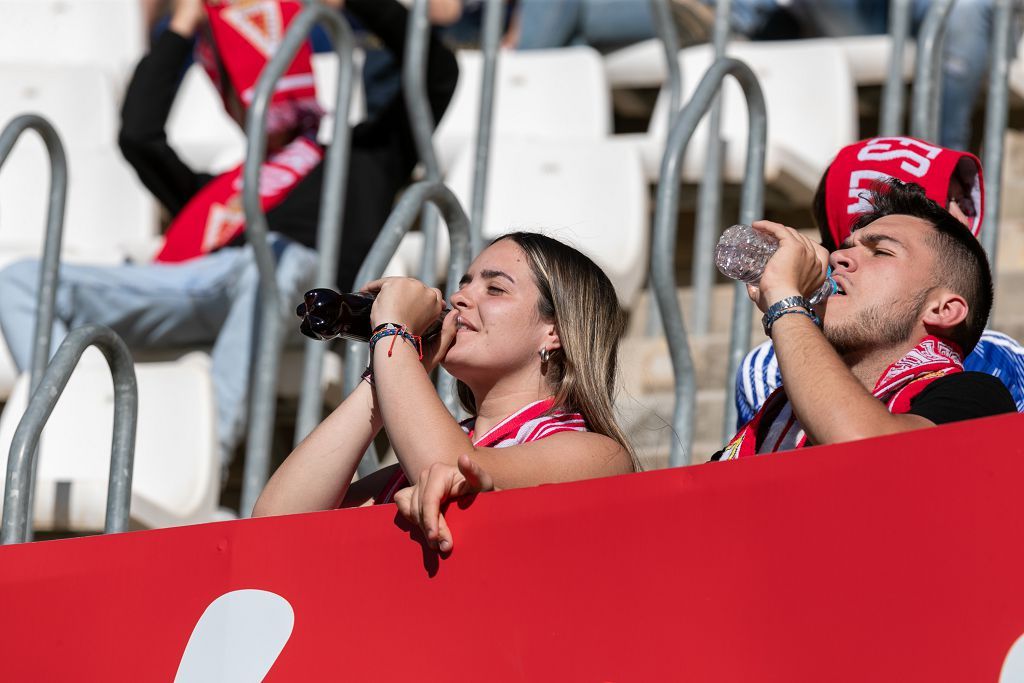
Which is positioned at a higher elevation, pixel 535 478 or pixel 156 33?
pixel 156 33

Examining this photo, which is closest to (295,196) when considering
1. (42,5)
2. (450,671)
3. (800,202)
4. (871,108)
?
(800,202)

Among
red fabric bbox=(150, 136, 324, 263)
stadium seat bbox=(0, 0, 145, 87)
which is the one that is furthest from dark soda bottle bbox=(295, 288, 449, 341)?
stadium seat bbox=(0, 0, 145, 87)

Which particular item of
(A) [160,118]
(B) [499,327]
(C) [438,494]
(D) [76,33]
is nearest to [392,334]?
(B) [499,327]

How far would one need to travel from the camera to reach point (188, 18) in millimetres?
4633

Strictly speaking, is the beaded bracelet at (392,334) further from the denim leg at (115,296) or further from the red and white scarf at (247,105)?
the red and white scarf at (247,105)

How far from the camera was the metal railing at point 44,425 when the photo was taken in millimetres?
2201

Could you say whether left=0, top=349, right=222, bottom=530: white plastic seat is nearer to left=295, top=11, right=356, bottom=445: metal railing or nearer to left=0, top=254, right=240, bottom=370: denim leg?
left=0, top=254, right=240, bottom=370: denim leg

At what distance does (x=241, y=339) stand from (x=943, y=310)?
2.12 meters

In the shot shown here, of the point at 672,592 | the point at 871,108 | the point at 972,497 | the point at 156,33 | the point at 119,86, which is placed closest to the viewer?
the point at 972,497

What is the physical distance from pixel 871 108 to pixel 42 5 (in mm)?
2992

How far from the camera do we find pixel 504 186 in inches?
168

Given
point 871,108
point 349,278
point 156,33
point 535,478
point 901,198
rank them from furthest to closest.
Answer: point 156,33
point 871,108
point 349,278
point 901,198
point 535,478

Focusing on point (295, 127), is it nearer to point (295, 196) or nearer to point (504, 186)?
point (295, 196)

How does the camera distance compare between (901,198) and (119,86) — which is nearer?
(901,198)
